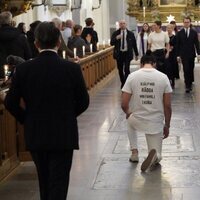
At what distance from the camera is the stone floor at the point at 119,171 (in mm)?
6875

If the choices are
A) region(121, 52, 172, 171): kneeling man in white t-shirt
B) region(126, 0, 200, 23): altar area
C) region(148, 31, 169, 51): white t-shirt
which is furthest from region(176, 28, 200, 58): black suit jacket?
region(126, 0, 200, 23): altar area

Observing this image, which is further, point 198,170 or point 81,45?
point 81,45

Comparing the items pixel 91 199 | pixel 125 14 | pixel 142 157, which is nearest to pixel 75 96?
pixel 91 199

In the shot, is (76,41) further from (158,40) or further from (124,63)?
(158,40)

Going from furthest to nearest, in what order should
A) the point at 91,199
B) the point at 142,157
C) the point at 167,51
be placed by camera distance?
the point at 167,51 < the point at 142,157 < the point at 91,199

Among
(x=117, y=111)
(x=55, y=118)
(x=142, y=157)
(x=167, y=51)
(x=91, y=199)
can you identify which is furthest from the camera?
(x=167, y=51)

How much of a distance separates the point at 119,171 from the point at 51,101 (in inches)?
120

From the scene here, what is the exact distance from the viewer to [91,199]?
6.65 meters

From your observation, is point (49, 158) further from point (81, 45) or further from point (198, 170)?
point (81, 45)

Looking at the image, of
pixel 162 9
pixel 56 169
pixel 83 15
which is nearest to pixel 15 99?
pixel 56 169

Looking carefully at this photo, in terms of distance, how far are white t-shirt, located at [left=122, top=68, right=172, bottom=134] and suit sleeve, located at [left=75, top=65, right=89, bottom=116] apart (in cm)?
277

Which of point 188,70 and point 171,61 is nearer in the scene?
point 188,70

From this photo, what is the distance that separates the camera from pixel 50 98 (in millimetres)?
5023

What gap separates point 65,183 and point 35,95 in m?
0.70
